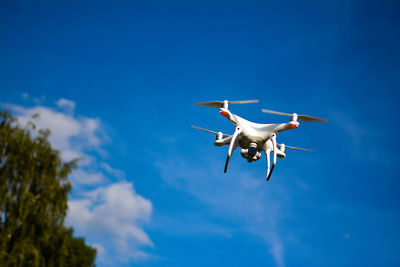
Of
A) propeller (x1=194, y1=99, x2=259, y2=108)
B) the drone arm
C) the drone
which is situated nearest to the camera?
the drone arm

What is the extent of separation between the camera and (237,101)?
14.2m

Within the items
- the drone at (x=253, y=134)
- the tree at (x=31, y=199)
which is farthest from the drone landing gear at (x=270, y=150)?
the tree at (x=31, y=199)

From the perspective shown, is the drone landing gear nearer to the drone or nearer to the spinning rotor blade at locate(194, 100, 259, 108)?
the drone

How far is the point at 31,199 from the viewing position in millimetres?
19516

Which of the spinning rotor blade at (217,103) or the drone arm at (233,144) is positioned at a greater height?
the spinning rotor blade at (217,103)

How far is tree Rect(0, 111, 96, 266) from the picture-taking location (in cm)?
1867

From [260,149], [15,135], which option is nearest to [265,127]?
[260,149]

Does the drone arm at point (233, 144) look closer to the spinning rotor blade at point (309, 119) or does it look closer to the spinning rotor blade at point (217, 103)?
the spinning rotor blade at point (217, 103)

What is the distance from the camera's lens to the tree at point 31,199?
1867cm

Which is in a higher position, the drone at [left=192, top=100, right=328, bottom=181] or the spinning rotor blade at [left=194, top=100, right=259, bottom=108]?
the spinning rotor blade at [left=194, top=100, right=259, bottom=108]

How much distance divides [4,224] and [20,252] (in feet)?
5.63

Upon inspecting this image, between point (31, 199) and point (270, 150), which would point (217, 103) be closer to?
point (270, 150)

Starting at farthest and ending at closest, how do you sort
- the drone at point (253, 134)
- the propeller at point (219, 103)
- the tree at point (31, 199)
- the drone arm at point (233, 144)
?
the tree at point (31, 199), the propeller at point (219, 103), the drone at point (253, 134), the drone arm at point (233, 144)

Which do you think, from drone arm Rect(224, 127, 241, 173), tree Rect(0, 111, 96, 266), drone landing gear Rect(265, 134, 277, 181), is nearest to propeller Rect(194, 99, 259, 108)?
drone arm Rect(224, 127, 241, 173)
